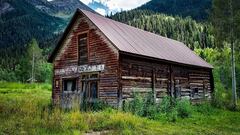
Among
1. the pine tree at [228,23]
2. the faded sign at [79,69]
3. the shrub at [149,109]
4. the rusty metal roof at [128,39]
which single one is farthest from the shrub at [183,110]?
the pine tree at [228,23]

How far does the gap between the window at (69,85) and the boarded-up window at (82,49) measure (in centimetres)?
193

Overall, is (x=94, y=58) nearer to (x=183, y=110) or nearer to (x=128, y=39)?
(x=128, y=39)

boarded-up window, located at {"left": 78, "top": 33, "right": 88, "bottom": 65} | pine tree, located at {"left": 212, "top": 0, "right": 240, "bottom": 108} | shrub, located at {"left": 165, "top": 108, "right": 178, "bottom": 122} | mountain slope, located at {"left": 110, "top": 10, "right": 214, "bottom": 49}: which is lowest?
shrub, located at {"left": 165, "top": 108, "right": 178, "bottom": 122}

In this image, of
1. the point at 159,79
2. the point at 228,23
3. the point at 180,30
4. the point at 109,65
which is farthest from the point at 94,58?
the point at 180,30

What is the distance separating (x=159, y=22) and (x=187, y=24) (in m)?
14.7

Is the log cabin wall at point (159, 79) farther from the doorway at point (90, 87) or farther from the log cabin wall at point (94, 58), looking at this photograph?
the doorway at point (90, 87)

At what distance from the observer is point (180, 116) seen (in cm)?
2139

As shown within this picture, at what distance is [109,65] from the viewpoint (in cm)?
2180

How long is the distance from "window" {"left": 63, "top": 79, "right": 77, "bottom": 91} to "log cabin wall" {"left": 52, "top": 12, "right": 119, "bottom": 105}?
33 cm

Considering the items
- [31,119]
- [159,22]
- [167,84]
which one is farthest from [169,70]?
[159,22]

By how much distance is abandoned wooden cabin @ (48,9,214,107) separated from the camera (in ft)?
70.6

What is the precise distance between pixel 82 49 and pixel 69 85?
328 centimetres

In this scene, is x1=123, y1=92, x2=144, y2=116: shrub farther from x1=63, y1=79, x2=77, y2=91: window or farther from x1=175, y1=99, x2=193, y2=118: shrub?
x1=63, y1=79, x2=77, y2=91: window

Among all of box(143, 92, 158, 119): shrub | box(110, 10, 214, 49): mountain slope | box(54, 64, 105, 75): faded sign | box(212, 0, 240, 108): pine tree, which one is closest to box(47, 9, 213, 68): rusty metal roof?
box(54, 64, 105, 75): faded sign
